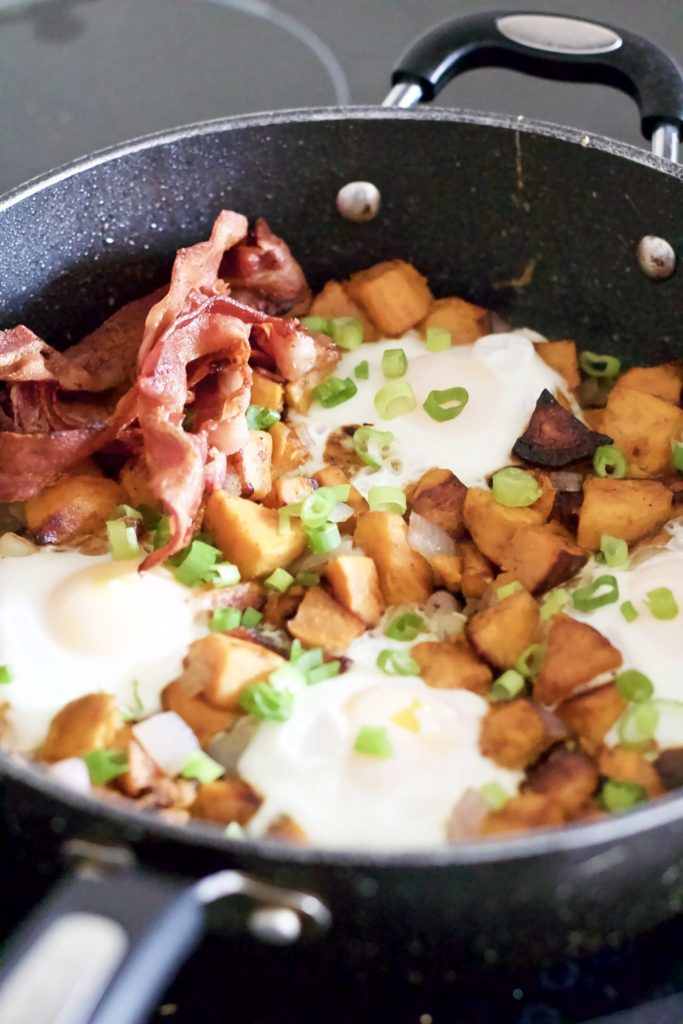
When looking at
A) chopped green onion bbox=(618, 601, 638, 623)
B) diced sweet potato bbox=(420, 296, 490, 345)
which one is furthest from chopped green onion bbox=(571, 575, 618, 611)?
diced sweet potato bbox=(420, 296, 490, 345)

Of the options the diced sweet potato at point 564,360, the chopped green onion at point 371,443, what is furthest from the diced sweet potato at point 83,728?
the diced sweet potato at point 564,360

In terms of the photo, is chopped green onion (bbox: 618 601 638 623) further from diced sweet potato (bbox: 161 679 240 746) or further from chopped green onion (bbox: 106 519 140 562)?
chopped green onion (bbox: 106 519 140 562)

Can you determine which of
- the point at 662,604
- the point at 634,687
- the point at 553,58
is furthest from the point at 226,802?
the point at 553,58

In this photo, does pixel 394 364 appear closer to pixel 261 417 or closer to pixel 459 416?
pixel 459 416

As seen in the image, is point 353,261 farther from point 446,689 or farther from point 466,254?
point 446,689

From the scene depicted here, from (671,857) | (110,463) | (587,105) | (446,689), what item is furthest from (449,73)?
(671,857)

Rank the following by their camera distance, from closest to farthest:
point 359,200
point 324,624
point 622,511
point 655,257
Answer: point 324,624 → point 622,511 → point 655,257 → point 359,200
